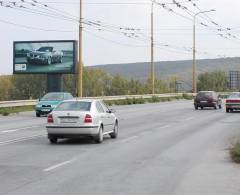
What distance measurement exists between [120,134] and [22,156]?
8138 mm

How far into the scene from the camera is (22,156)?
51.6 ft

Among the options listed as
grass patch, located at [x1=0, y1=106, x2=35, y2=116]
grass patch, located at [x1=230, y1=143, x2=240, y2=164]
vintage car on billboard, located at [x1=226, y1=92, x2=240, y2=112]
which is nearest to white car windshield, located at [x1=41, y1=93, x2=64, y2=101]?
grass patch, located at [x1=0, y1=106, x2=35, y2=116]

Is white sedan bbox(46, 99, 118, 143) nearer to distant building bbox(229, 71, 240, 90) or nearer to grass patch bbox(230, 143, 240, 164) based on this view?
grass patch bbox(230, 143, 240, 164)

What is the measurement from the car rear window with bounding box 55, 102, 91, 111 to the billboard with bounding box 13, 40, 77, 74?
4033cm

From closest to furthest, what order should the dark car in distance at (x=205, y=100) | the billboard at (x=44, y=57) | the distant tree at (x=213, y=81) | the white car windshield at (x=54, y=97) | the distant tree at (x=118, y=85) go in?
the white car windshield at (x=54, y=97) < the dark car in distance at (x=205, y=100) < the billboard at (x=44, y=57) < the distant tree at (x=213, y=81) < the distant tree at (x=118, y=85)

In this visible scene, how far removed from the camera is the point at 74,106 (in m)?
20.0

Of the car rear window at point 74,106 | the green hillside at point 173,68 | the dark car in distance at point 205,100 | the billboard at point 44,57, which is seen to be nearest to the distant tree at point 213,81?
the green hillside at point 173,68

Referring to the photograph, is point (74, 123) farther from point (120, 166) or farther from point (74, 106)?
point (120, 166)

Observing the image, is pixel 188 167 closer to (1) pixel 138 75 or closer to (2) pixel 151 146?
(2) pixel 151 146

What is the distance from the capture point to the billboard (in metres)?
60.6

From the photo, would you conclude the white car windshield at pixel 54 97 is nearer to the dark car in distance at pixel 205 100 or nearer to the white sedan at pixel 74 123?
the dark car in distance at pixel 205 100

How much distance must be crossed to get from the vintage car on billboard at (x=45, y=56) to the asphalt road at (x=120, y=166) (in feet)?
127

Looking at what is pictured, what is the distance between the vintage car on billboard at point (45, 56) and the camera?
199 feet

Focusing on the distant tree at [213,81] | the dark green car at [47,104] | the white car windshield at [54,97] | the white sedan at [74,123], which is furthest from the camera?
the distant tree at [213,81]
